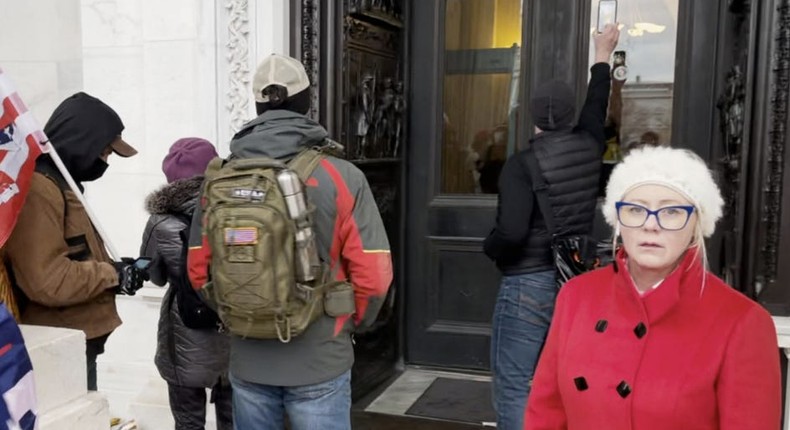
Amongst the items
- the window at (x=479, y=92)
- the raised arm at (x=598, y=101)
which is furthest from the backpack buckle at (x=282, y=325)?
the window at (x=479, y=92)

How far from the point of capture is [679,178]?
1.87 metres

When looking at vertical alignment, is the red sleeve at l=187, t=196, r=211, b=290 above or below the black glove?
above

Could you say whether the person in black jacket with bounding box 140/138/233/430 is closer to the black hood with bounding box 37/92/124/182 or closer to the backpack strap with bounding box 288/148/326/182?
the black hood with bounding box 37/92/124/182

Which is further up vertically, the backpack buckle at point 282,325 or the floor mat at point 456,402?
the backpack buckle at point 282,325

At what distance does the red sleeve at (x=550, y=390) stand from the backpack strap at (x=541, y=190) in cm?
135

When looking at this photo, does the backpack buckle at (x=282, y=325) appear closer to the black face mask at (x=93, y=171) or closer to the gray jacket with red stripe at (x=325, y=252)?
the gray jacket with red stripe at (x=325, y=252)

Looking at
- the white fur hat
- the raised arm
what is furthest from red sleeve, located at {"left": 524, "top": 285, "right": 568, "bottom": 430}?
the raised arm

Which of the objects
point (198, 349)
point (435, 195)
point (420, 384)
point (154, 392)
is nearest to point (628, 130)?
point (435, 195)

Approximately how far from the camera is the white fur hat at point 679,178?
6.13 ft

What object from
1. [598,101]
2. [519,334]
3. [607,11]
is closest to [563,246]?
[519,334]

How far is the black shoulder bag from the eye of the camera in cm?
334

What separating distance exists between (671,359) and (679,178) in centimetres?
45

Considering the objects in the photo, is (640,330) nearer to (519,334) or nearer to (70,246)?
(519,334)

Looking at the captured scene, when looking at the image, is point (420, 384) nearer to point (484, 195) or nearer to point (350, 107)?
point (484, 195)
